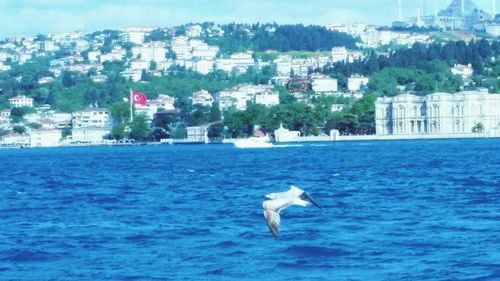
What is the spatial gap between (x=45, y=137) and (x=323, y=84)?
3042 cm

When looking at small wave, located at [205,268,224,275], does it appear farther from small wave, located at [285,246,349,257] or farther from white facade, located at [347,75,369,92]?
white facade, located at [347,75,369,92]

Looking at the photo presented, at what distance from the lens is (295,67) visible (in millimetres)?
198750

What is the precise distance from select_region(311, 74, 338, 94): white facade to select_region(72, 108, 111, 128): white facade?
70.4ft

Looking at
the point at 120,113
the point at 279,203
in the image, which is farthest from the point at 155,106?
the point at 279,203

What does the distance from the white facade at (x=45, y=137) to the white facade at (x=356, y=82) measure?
30.1 meters

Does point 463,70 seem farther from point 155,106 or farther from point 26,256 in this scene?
point 26,256

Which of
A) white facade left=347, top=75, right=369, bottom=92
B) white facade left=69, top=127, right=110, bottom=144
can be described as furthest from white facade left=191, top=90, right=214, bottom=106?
white facade left=347, top=75, right=369, bottom=92

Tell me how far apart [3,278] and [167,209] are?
1132cm

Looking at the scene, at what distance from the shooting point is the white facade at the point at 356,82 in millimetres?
153725

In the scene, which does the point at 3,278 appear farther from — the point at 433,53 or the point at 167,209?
the point at 433,53

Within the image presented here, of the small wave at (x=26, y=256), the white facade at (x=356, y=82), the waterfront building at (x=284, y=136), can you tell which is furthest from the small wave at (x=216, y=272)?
the white facade at (x=356, y=82)

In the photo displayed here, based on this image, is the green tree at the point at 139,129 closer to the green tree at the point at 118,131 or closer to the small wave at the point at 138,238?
the green tree at the point at 118,131

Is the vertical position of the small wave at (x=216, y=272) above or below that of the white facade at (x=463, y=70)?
below

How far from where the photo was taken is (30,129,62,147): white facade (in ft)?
477
